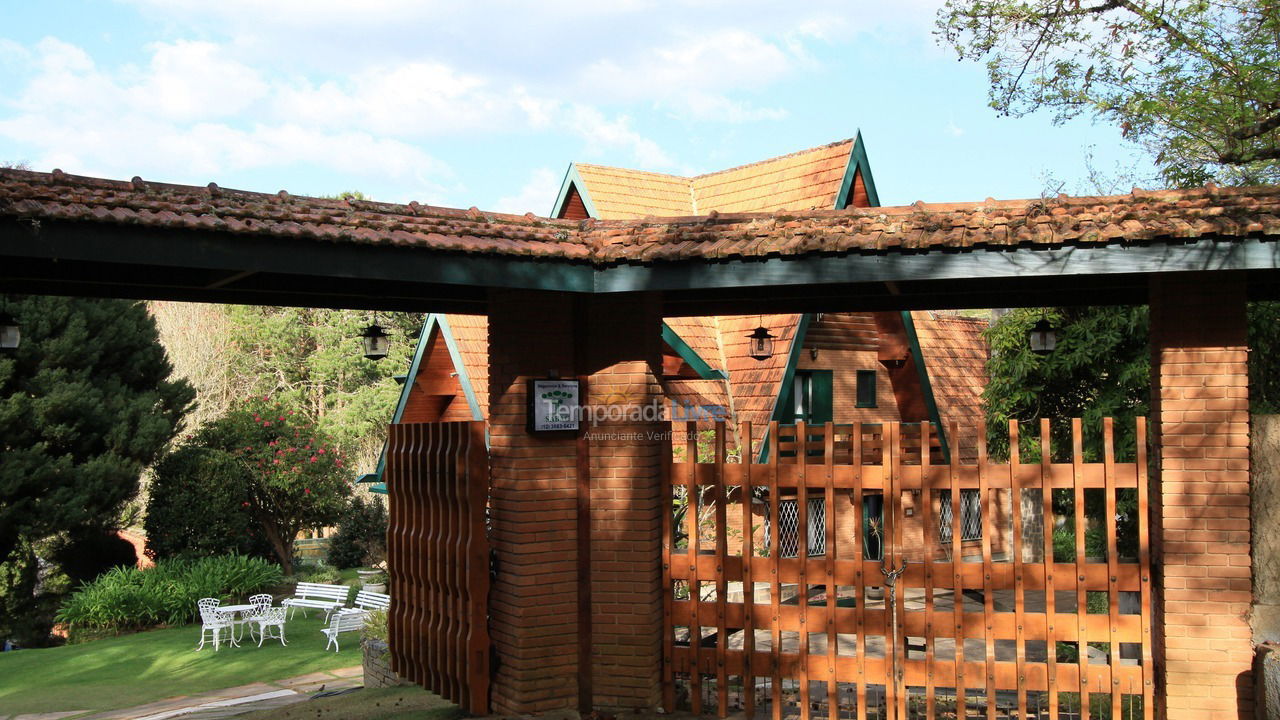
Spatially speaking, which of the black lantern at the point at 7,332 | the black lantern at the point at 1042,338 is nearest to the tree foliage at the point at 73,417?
the black lantern at the point at 7,332

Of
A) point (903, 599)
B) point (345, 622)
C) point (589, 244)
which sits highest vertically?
point (589, 244)

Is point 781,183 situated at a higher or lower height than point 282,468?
higher

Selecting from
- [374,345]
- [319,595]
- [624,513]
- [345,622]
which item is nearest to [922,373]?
[374,345]

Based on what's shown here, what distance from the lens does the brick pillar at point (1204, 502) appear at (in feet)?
20.1

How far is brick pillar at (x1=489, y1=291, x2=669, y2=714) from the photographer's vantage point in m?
7.11

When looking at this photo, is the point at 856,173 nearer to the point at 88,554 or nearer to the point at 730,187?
the point at 730,187

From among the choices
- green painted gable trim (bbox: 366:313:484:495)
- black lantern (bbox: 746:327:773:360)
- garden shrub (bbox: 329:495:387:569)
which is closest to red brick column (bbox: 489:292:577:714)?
black lantern (bbox: 746:327:773:360)

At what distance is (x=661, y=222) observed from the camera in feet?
23.2

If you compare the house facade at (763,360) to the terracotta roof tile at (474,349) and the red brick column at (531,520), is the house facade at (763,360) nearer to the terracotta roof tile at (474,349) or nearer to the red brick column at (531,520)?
the terracotta roof tile at (474,349)

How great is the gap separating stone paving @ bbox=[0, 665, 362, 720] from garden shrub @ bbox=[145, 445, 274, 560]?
859cm

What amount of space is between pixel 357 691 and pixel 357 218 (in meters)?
5.53

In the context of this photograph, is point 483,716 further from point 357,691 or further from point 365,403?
point 365,403

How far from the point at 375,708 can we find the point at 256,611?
10421mm

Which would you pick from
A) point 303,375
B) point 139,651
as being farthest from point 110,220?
point 303,375
